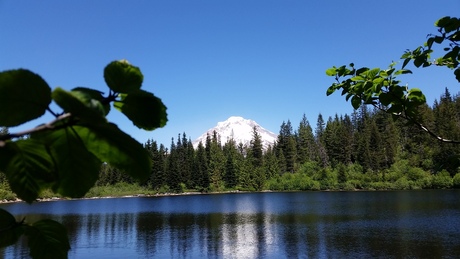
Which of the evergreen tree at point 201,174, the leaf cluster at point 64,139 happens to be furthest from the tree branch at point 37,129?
the evergreen tree at point 201,174

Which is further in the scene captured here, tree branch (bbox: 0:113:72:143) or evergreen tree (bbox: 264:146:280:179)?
evergreen tree (bbox: 264:146:280:179)

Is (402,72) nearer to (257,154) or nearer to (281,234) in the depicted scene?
(281,234)

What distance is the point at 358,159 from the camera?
288ft

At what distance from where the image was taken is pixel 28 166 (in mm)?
449

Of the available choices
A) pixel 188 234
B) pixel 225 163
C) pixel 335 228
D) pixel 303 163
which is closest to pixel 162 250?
pixel 188 234

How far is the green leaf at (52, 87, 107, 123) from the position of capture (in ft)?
1.31

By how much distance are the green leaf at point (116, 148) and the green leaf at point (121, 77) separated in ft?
0.20

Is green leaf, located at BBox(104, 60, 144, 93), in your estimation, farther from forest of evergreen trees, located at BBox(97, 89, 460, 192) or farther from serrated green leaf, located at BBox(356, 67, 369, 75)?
forest of evergreen trees, located at BBox(97, 89, 460, 192)

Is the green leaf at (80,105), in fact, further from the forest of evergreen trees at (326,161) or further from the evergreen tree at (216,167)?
the evergreen tree at (216,167)

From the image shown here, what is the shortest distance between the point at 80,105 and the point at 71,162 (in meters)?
0.16

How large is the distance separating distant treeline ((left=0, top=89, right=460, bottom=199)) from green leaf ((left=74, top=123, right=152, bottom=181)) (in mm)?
81436

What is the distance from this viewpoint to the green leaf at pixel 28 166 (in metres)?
0.45

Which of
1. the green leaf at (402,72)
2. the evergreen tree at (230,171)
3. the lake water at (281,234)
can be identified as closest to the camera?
the green leaf at (402,72)

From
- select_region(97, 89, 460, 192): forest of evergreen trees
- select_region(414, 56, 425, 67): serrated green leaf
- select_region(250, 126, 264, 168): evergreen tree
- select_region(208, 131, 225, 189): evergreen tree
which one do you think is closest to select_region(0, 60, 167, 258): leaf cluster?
select_region(414, 56, 425, 67): serrated green leaf
